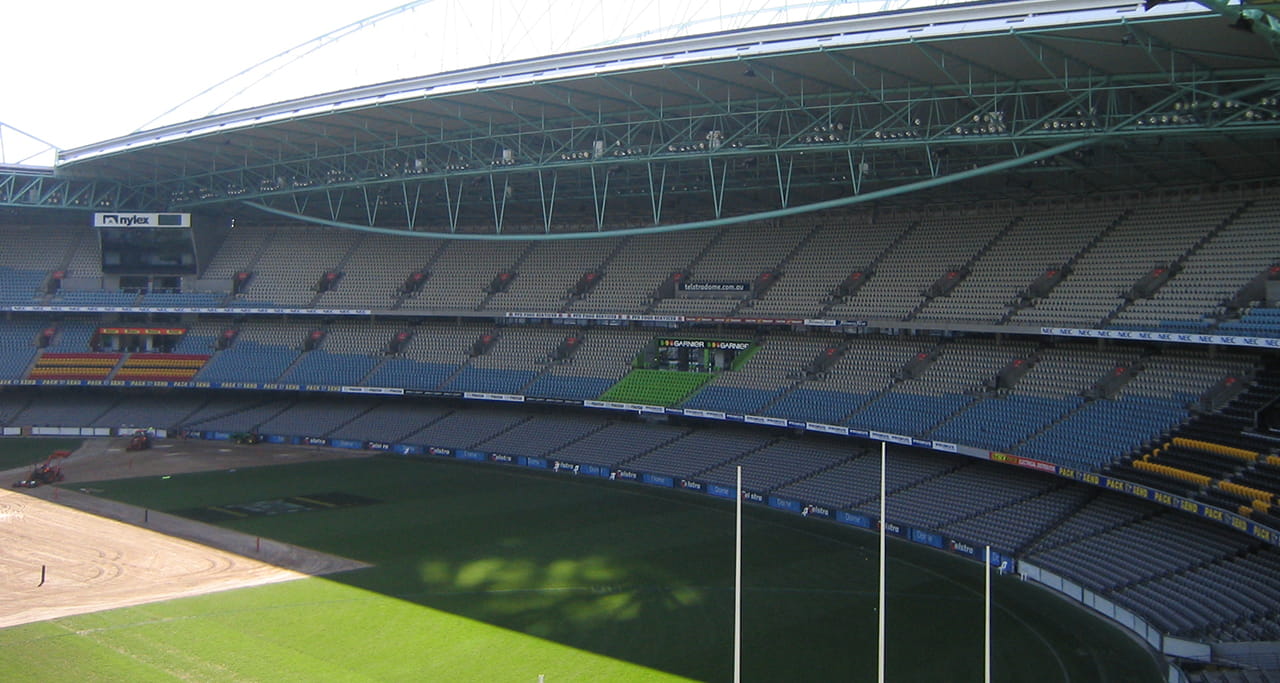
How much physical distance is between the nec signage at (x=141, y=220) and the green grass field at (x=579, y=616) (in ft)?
91.2

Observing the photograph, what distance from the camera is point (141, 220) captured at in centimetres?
5512

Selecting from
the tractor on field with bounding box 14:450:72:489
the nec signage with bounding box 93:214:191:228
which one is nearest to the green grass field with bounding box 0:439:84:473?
the tractor on field with bounding box 14:450:72:489

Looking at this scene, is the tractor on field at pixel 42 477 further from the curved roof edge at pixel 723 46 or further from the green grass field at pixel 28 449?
the curved roof edge at pixel 723 46

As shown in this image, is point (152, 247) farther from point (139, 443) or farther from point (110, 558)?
point (110, 558)

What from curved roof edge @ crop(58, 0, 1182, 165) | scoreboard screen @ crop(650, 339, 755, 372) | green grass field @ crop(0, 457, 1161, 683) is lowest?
green grass field @ crop(0, 457, 1161, 683)

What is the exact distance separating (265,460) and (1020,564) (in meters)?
32.3

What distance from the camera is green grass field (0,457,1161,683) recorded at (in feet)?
68.7

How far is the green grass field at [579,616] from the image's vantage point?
20953mm

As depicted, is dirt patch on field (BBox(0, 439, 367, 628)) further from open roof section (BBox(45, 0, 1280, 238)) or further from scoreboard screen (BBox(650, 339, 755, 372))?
scoreboard screen (BBox(650, 339, 755, 372))

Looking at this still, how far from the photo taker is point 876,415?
37.4m

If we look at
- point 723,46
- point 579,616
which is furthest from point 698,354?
point 579,616

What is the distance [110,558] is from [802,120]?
84.2 ft

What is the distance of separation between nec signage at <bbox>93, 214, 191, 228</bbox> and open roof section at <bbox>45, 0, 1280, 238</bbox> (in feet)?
15.3

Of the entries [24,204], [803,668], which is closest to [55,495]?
[24,204]
